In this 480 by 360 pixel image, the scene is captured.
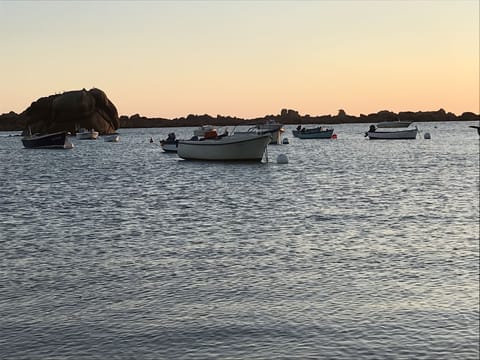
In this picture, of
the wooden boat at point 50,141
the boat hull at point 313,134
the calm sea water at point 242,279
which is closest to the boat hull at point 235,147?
the calm sea water at point 242,279

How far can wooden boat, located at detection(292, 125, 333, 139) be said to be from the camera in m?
122

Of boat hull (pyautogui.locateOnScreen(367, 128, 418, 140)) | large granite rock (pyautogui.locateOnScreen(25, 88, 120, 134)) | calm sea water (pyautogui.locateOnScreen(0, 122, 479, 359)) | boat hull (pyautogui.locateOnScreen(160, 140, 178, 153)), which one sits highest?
large granite rock (pyautogui.locateOnScreen(25, 88, 120, 134))

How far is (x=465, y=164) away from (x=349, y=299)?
4990 cm

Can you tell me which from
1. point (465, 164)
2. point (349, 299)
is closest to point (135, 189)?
point (349, 299)

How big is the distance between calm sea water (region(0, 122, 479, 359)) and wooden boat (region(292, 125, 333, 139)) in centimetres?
9215

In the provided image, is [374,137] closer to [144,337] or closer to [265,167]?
[265,167]

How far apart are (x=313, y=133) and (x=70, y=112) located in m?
73.8

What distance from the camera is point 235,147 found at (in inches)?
2120

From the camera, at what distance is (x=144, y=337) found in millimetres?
10242

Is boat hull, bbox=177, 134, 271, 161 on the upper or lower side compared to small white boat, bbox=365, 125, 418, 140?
upper

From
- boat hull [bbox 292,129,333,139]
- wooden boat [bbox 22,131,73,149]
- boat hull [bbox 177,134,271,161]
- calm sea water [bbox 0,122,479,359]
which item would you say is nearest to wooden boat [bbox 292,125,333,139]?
boat hull [bbox 292,129,333,139]

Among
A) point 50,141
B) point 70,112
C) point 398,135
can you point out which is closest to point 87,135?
point 70,112

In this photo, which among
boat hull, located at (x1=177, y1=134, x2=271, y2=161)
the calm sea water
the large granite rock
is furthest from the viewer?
the large granite rock

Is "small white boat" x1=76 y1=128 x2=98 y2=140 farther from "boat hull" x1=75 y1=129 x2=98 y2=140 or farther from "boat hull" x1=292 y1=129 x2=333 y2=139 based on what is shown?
"boat hull" x1=292 y1=129 x2=333 y2=139
